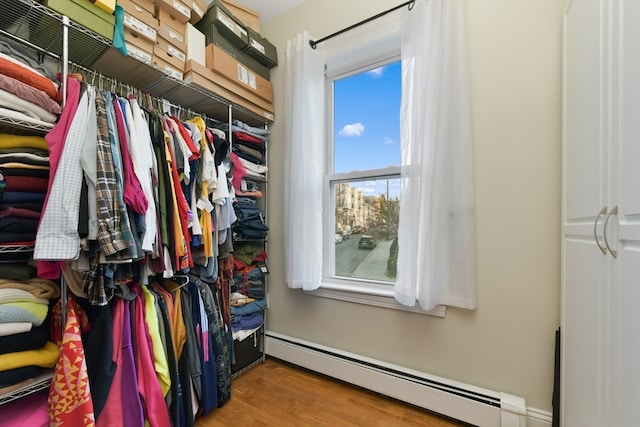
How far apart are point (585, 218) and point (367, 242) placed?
1.14 m

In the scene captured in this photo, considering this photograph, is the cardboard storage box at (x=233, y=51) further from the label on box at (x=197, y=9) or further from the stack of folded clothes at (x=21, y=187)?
the stack of folded clothes at (x=21, y=187)

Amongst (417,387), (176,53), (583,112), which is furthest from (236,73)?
(417,387)

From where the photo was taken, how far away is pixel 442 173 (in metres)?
1.43

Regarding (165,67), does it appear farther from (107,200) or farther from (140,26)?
(107,200)

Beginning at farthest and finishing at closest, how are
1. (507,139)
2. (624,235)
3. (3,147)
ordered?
(507,139)
(3,147)
(624,235)

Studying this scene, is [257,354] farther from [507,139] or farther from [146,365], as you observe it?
[507,139]

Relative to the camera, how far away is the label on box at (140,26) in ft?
4.25

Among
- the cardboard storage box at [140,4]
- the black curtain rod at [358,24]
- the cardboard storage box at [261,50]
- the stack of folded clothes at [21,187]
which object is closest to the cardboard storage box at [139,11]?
the cardboard storage box at [140,4]

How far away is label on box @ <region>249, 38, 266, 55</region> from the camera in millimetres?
1917

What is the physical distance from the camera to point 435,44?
4.77 feet

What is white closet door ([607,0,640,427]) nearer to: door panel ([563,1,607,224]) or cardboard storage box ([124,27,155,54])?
door panel ([563,1,607,224])

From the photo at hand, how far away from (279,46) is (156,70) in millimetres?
1066

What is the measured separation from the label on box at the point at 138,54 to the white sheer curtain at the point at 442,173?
1431 millimetres

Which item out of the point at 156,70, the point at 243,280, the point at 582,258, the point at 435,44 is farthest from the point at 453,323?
the point at 156,70
